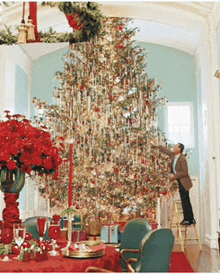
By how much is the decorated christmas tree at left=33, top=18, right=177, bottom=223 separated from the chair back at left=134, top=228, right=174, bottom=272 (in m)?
5.08

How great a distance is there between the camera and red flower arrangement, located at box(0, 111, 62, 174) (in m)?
3.37

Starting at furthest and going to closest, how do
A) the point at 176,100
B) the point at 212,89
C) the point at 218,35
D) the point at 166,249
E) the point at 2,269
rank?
the point at 176,100 → the point at 212,89 → the point at 218,35 → the point at 166,249 → the point at 2,269

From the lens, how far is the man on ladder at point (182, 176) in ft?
32.0

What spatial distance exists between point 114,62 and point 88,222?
10.9 feet

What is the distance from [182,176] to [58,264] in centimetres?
Result: 728

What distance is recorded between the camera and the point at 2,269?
288 centimetres

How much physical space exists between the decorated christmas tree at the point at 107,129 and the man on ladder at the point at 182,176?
0.70 meters

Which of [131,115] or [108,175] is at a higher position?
[131,115]

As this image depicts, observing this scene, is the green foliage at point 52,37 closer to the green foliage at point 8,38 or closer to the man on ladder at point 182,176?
the green foliage at point 8,38

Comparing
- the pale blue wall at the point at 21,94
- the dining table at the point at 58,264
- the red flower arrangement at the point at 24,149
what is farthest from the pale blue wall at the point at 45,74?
the dining table at the point at 58,264

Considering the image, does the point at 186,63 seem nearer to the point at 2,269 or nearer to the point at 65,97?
the point at 65,97

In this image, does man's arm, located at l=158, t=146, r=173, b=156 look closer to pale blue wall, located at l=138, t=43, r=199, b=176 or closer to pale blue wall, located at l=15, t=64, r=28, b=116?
pale blue wall, located at l=138, t=43, r=199, b=176

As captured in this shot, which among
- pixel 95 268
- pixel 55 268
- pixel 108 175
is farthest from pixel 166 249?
pixel 108 175

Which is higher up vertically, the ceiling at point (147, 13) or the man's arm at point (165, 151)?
the ceiling at point (147, 13)
